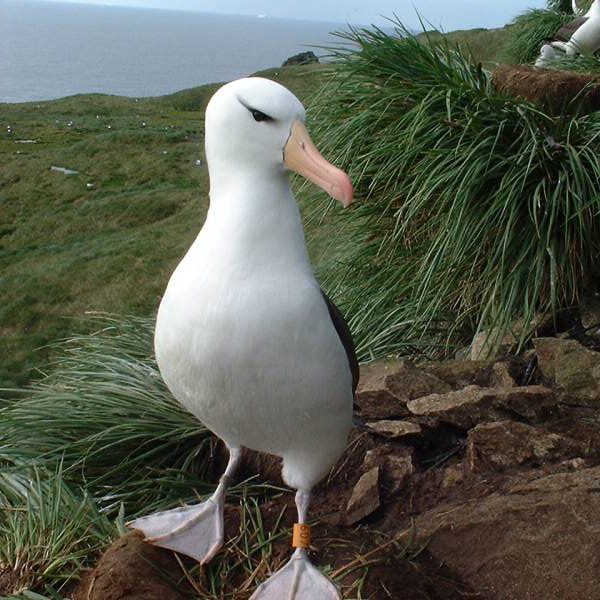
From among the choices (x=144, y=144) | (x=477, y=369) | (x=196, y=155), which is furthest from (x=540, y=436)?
(x=144, y=144)

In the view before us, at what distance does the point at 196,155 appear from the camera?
1468 cm

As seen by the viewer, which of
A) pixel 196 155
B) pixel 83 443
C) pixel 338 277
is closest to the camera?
pixel 83 443

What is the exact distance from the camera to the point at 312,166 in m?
1.72

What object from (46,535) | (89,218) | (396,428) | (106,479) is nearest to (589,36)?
(396,428)

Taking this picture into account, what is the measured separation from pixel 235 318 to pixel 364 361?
1.99 m

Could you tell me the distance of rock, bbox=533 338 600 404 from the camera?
9.12 feet

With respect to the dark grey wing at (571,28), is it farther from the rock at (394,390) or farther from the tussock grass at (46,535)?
the tussock grass at (46,535)

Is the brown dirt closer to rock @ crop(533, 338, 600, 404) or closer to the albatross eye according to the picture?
rock @ crop(533, 338, 600, 404)

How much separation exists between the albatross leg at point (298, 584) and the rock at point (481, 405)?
90cm

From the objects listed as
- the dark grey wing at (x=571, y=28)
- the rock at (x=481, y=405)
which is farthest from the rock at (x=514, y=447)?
the dark grey wing at (x=571, y=28)

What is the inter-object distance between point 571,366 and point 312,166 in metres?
1.66

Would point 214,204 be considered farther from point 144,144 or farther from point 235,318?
point 144,144

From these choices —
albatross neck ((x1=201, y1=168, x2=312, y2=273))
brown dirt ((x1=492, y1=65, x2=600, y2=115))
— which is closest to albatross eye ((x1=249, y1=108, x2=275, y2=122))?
albatross neck ((x1=201, y1=168, x2=312, y2=273))

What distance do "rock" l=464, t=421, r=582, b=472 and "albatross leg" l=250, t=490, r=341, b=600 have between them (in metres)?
0.84
